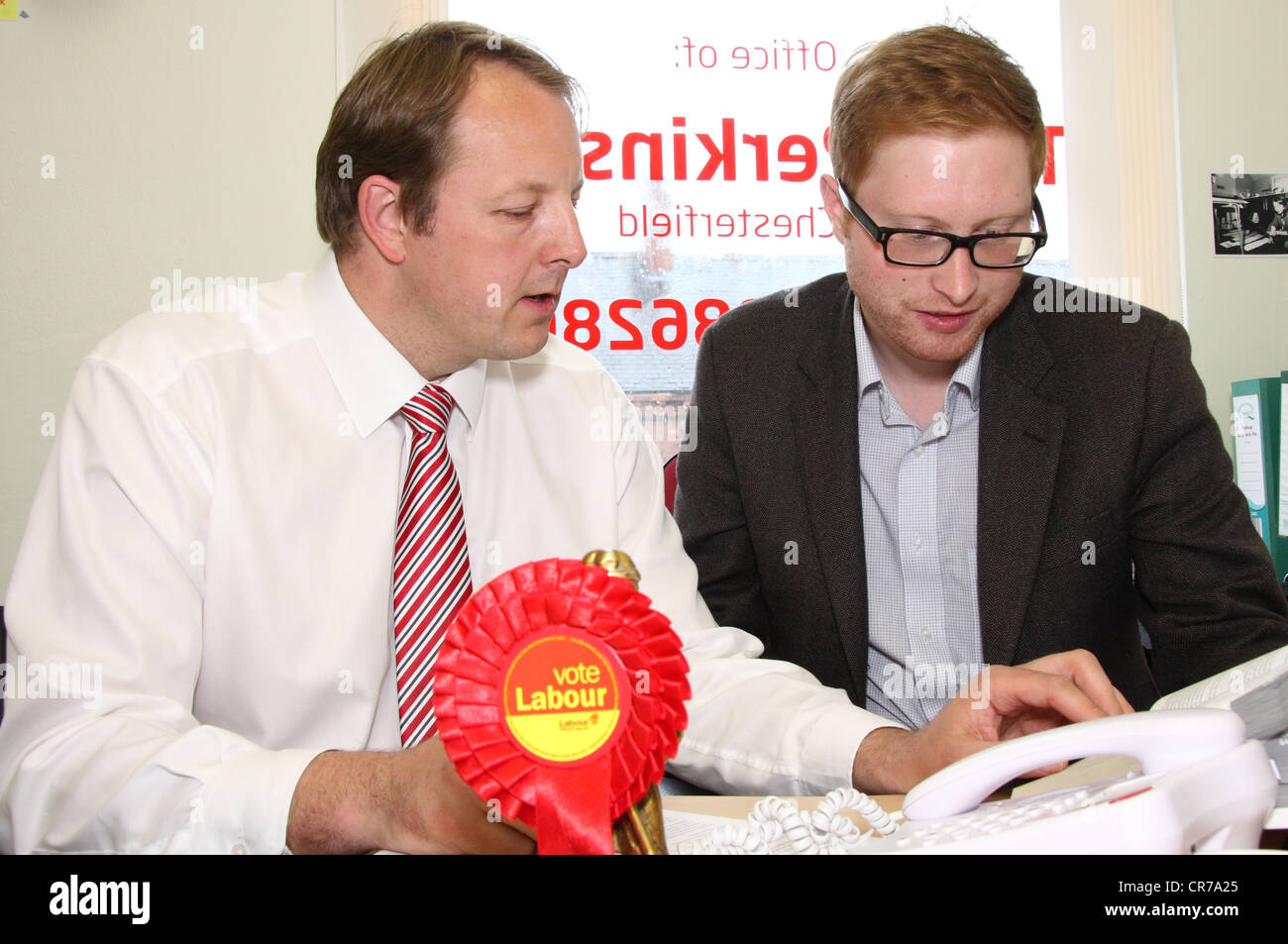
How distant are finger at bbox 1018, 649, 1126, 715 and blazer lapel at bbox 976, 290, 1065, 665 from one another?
0.38 m

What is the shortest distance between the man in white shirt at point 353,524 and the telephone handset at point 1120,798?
0.94 feet

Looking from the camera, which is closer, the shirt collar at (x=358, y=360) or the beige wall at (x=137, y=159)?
the shirt collar at (x=358, y=360)

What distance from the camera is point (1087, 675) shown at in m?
1.01

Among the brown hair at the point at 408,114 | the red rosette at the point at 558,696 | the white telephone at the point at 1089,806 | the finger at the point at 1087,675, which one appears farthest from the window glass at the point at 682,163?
the red rosette at the point at 558,696

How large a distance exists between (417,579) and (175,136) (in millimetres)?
2111

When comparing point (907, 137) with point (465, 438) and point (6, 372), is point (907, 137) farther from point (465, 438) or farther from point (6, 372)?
point (6, 372)

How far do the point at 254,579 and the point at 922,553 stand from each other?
0.90 metres

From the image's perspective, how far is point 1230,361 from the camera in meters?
3.05

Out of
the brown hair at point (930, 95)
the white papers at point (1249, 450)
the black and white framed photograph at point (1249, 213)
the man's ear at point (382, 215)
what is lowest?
the white papers at point (1249, 450)

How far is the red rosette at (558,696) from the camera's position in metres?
0.59

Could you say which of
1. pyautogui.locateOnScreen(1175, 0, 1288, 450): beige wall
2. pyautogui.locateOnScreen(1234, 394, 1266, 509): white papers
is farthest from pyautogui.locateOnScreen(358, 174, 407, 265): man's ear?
pyautogui.locateOnScreen(1175, 0, 1288, 450): beige wall

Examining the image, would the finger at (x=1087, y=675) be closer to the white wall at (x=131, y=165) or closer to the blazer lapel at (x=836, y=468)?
the blazer lapel at (x=836, y=468)
